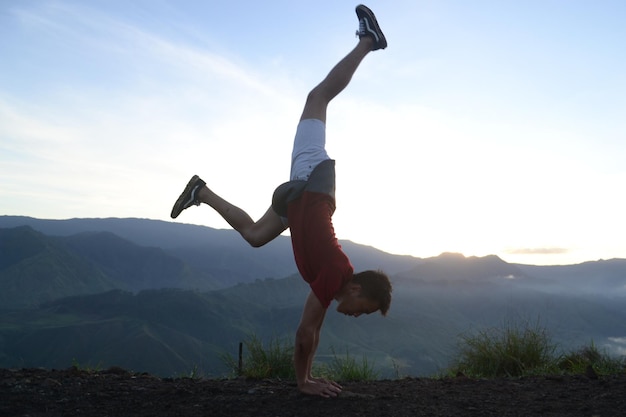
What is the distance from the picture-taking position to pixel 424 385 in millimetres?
6113

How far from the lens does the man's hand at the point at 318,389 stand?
518cm

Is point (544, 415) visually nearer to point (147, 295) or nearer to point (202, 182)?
point (202, 182)

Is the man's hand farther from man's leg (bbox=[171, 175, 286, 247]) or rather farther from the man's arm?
man's leg (bbox=[171, 175, 286, 247])

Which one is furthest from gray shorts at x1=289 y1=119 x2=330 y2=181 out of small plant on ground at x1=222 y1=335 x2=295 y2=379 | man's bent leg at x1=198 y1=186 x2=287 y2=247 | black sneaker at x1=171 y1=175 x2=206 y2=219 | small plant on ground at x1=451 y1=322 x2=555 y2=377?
small plant on ground at x1=451 y1=322 x2=555 y2=377

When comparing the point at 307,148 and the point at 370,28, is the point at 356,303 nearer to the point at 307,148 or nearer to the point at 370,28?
the point at 307,148

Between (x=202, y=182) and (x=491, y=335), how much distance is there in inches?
186

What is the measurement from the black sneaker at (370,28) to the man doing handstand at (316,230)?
143 millimetres

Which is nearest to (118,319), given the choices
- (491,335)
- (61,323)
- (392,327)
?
(61,323)

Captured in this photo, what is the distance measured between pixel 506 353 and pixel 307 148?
4236 millimetres

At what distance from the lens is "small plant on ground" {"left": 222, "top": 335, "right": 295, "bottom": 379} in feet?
23.8

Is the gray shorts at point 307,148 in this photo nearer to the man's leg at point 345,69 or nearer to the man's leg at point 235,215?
the man's leg at point 345,69

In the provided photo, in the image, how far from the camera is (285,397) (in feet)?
17.1

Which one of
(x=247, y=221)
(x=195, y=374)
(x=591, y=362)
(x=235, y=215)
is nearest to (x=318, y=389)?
(x=247, y=221)

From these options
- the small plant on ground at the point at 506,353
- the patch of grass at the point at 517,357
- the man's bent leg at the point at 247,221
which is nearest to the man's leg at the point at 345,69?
the man's bent leg at the point at 247,221
